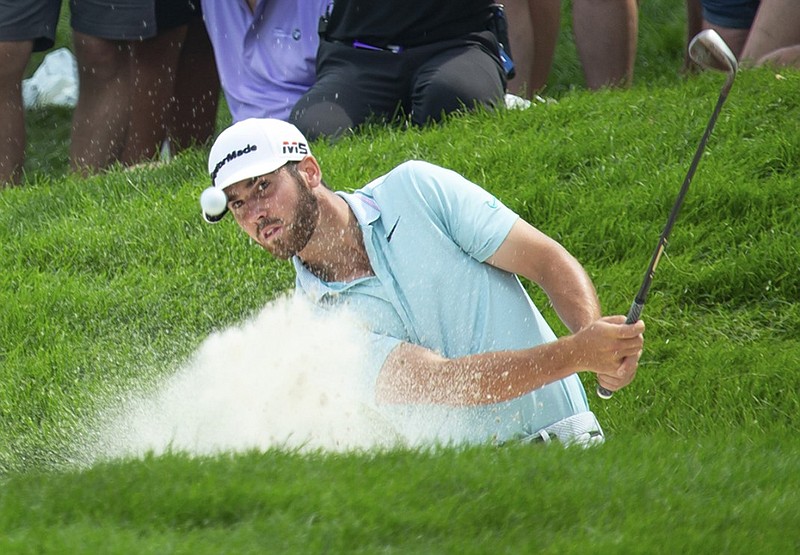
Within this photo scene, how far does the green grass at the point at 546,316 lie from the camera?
129 inches

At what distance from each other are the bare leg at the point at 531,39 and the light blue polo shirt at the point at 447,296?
3254 mm

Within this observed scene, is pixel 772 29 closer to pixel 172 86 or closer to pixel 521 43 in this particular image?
pixel 521 43

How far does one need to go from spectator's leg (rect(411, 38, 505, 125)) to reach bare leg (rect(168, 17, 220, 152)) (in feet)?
4.25

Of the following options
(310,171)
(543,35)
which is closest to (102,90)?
(543,35)

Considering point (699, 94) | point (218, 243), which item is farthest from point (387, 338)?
point (699, 94)

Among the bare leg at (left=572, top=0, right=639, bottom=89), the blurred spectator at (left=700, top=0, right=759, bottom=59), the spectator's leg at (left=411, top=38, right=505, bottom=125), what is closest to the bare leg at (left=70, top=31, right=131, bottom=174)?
the spectator's leg at (left=411, top=38, right=505, bottom=125)

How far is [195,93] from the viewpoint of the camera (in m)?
7.76

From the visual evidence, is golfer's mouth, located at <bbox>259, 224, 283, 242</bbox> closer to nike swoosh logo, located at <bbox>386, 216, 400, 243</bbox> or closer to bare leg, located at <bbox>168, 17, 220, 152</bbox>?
nike swoosh logo, located at <bbox>386, 216, 400, 243</bbox>

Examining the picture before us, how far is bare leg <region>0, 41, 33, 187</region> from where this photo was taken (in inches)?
275

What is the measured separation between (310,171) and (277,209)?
19 cm

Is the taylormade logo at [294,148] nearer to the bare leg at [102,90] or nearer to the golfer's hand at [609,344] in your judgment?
the golfer's hand at [609,344]

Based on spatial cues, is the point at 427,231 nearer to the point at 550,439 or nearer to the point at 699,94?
the point at 550,439

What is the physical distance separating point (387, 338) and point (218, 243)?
246 cm

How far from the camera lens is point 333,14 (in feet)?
22.9
